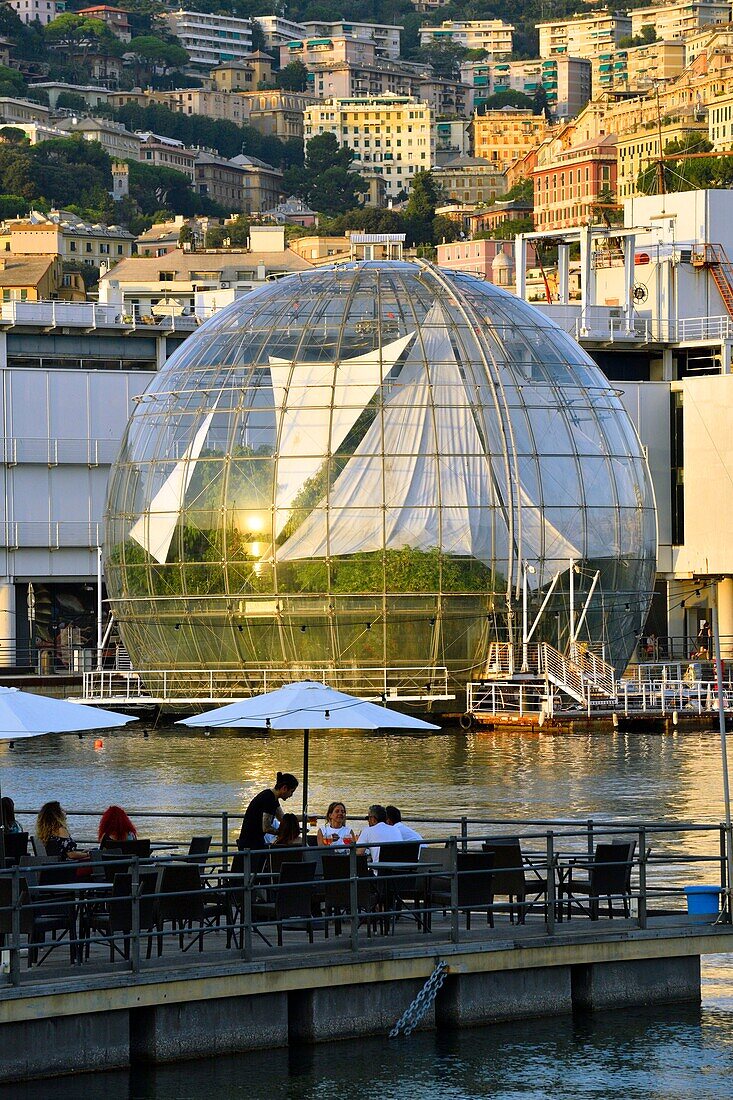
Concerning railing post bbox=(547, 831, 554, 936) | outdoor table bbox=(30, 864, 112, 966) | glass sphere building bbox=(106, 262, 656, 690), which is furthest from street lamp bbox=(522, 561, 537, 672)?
outdoor table bbox=(30, 864, 112, 966)

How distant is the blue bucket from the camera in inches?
906

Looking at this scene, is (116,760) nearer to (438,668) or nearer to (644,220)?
(438,668)

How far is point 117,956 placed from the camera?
68.8ft

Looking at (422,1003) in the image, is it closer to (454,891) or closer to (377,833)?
(454,891)

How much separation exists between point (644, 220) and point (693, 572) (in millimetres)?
22680

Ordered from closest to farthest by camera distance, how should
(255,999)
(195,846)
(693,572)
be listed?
(255,999) < (195,846) < (693,572)

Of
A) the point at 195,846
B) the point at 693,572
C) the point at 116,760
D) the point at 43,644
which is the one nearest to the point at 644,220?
the point at 693,572

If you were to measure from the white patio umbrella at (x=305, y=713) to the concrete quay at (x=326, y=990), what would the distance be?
4095 millimetres

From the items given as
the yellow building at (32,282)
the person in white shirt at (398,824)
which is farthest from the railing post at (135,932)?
the yellow building at (32,282)

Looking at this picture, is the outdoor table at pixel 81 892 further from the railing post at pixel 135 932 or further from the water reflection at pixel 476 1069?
the water reflection at pixel 476 1069

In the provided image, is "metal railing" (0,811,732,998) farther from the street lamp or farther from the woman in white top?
the street lamp

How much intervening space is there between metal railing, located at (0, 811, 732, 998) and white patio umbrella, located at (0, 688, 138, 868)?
141 centimetres

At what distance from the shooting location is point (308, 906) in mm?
21484

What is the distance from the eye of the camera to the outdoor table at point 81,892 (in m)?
19.8
